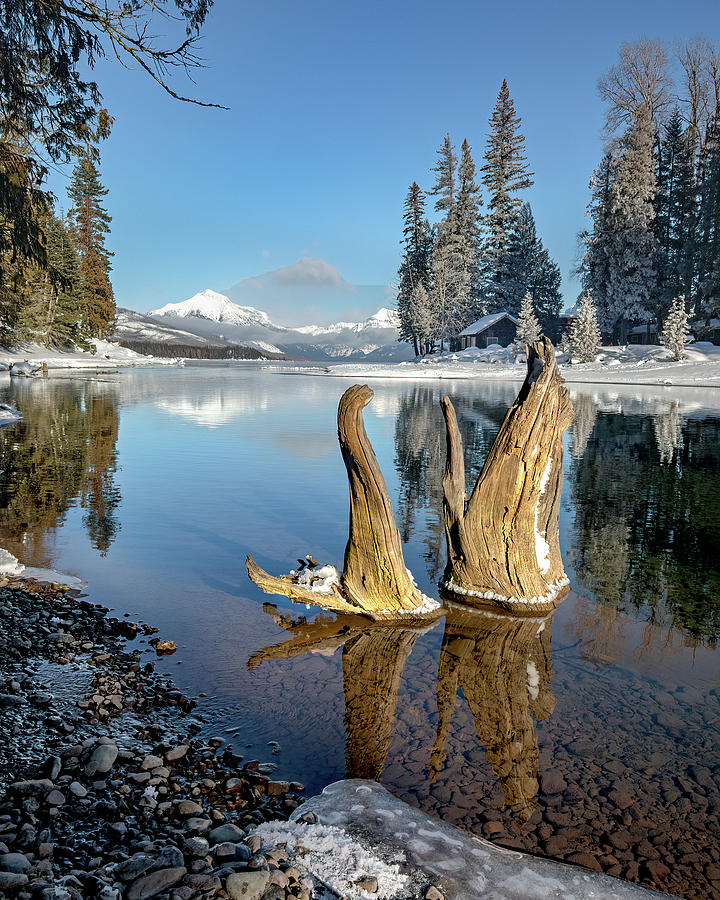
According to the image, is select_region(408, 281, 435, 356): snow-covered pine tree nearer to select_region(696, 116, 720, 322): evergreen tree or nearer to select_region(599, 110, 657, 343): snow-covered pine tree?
select_region(599, 110, 657, 343): snow-covered pine tree

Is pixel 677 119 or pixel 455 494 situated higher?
pixel 677 119

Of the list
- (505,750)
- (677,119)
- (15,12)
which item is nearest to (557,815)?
(505,750)

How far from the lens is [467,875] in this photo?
3357mm

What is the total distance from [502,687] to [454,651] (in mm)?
774

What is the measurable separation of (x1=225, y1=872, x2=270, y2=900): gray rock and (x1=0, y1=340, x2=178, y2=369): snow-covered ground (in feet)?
200

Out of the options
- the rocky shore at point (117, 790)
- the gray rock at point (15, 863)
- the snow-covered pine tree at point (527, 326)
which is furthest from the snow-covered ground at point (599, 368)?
the gray rock at point (15, 863)

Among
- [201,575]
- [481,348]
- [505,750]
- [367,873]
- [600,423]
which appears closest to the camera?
[367,873]

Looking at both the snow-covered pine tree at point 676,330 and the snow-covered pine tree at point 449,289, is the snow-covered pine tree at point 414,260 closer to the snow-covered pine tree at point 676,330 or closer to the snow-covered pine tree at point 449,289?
the snow-covered pine tree at point 449,289

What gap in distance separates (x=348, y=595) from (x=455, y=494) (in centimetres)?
181

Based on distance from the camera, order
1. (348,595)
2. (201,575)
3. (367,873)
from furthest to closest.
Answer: (201,575)
(348,595)
(367,873)

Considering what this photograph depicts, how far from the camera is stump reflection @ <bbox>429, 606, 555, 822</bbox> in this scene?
176 inches

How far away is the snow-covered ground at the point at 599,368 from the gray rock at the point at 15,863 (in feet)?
164

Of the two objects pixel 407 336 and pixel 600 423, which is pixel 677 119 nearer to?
pixel 407 336

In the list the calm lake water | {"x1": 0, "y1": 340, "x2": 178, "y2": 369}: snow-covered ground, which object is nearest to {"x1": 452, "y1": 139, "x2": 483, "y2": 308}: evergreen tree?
{"x1": 0, "y1": 340, "x2": 178, "y2": 369}: snow-covered ground
